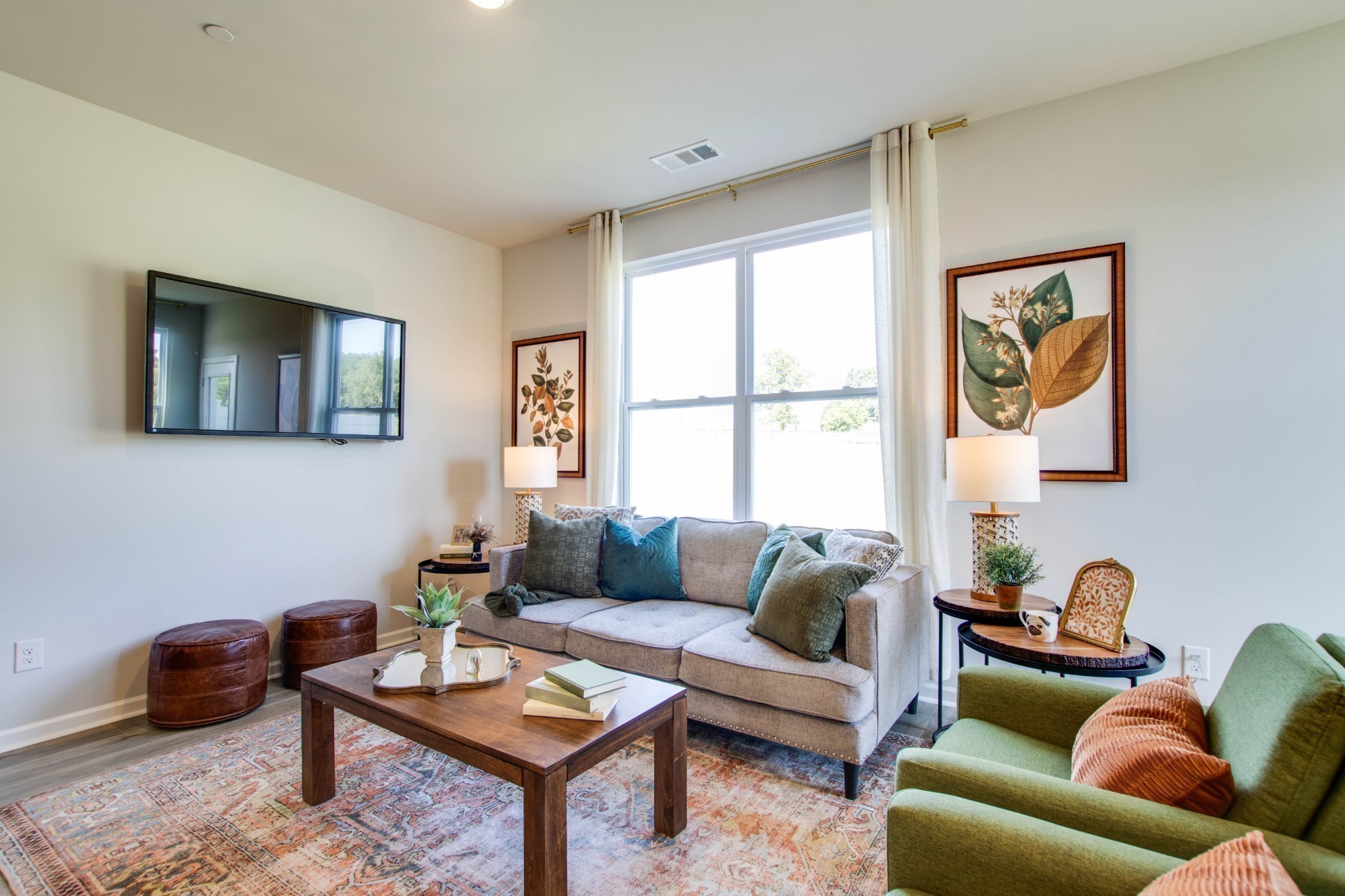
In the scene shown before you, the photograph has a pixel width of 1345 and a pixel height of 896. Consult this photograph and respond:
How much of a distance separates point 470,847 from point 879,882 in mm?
1206

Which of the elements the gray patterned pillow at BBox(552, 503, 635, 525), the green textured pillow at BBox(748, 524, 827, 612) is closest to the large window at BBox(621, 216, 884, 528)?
the gray patterned pillow at BBox(552, 503, 635, 525)

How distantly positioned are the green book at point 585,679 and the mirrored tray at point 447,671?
0.30m

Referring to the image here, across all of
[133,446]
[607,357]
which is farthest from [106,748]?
[607,357]

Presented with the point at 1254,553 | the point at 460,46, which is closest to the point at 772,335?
the point at 460,46

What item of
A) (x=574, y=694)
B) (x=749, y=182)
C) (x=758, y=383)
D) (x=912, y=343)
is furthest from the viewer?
(x=758, y=383)

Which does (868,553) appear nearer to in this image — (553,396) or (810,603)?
(810,603)

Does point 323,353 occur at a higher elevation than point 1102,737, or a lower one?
higher

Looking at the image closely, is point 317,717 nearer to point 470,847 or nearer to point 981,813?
point 470,847

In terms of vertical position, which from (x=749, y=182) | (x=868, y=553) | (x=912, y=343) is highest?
(x=749, y=182)

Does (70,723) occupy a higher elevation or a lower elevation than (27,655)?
lower

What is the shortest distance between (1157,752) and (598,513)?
277 centimetres

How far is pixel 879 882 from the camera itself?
1.72m

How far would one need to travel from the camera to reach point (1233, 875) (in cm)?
72

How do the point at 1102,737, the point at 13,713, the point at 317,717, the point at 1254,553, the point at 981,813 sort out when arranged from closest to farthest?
1. the point at 981,813
2. the point at 1102,737
3. the point at 317,717
4. the point at 1254,553
5. the point at 13,713
